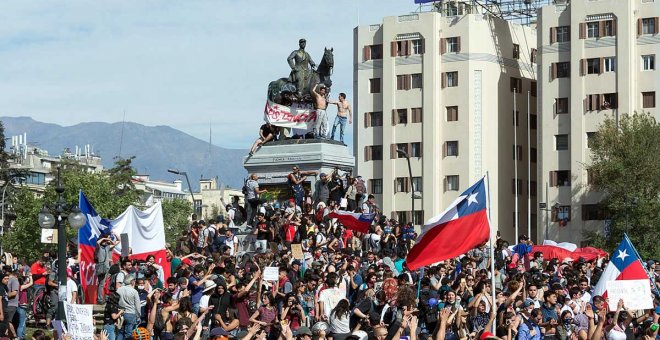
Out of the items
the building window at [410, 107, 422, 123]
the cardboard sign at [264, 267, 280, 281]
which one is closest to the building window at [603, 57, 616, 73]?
the building window at [410, 107, 422, 123]

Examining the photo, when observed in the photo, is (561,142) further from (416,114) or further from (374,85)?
(374,85)

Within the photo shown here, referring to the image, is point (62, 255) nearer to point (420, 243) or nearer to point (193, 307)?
point (193, 307)

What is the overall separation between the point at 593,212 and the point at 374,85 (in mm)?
15997

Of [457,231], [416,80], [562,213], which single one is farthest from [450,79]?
[457,231]

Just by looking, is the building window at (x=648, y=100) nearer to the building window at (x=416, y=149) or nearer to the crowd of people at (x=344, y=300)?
the building window at (x=416, y=149)

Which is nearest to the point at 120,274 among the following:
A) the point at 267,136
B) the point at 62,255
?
the point at 62,255

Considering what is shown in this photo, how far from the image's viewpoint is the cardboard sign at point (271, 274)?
30156mm

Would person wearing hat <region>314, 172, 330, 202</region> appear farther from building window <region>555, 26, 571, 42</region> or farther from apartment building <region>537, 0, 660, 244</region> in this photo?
building window <region>555, 26, 571, 42</region>

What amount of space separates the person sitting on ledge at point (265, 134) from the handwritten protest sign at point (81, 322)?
27.1m

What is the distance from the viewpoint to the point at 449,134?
94.1 m

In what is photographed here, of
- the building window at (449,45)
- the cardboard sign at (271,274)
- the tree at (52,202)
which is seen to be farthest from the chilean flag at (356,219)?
the tree at (52,202)

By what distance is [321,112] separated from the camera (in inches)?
1938

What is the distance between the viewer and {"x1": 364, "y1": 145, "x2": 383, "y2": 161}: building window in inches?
3797

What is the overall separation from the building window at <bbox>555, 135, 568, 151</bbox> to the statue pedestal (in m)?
43.4
